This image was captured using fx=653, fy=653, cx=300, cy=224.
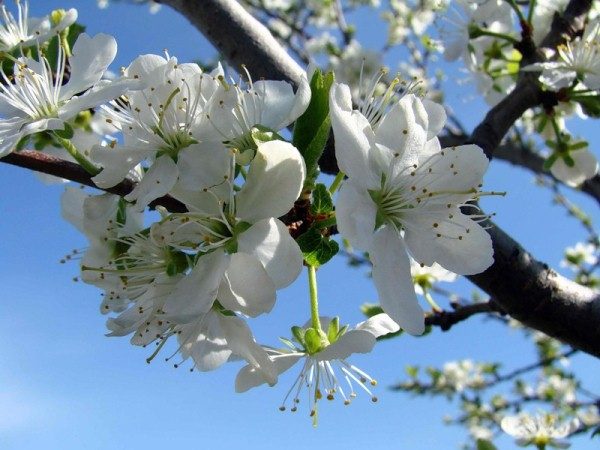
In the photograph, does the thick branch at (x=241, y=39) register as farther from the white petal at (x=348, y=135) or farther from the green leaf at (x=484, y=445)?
the green leaf at (x=484, y=445)

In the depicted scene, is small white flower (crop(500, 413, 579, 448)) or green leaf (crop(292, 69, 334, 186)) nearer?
green leaf (crop(292, 69, 334, 186))

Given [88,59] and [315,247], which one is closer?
[315,247]

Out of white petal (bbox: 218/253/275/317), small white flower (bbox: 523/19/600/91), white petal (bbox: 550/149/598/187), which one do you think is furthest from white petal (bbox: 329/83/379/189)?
white petal (bbox: 550/149/598/187)

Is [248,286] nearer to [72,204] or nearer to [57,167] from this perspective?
[57,167]

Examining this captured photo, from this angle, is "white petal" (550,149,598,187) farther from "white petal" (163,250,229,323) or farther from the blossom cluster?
"white petal" (163,250,229,323)

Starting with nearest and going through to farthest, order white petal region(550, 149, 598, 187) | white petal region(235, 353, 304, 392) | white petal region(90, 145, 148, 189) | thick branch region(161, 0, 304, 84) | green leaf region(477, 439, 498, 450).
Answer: white petal region(90, 145, 148, 189), white petal region(235, 353, 304, 392), thick branch region(161, 0, 304, 84), green leaf region(477, 439, 498, 450), white petal region(550, 149, 598, 187)

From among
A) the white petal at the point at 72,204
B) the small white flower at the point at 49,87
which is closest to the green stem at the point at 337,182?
the small white flower at the point at 49,87

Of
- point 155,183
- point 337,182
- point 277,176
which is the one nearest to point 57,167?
point 155,183

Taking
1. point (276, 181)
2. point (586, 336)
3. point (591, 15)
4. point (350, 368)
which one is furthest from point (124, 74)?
point (591, 15)
